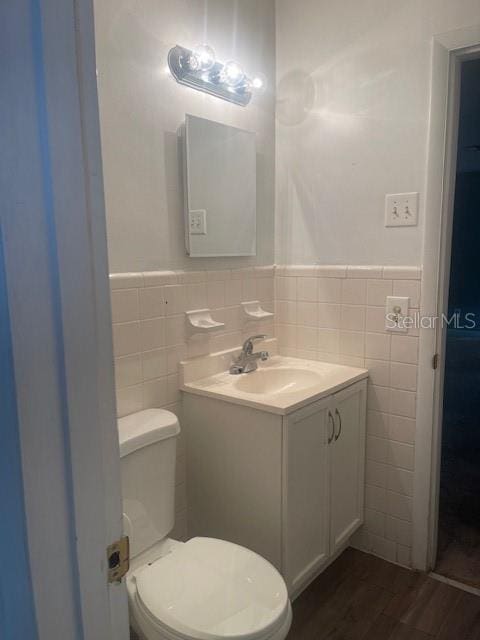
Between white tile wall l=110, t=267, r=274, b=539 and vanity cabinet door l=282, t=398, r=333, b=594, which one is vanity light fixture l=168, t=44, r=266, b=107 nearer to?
white tile wall l=110, t=267, r=274, b=539

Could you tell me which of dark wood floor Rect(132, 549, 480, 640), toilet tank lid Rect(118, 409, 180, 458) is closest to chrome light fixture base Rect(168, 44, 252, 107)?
toilet tank lid Rect(118, 409, 180, 458)

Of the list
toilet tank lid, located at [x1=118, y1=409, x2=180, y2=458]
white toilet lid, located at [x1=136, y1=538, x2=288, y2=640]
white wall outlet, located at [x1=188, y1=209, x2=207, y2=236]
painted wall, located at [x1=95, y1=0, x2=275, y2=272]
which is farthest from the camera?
white wall outlet, located at [x1=188, y1=209, x2=207, y2=236]

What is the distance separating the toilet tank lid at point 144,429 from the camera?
144cm

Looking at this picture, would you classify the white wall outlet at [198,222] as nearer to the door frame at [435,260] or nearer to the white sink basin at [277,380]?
the white sink basin at [277,380]

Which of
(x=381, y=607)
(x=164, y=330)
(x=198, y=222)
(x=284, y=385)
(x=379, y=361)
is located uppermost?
(x=198, y=222)

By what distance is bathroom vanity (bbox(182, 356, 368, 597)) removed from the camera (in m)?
1.64

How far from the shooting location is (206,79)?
71.5 inches

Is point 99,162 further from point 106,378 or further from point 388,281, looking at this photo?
point 388,281

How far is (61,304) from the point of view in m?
0.53

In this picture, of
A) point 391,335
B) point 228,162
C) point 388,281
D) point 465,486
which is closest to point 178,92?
point 228,162

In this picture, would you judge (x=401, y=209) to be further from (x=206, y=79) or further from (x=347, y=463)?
(x=347, y=463)

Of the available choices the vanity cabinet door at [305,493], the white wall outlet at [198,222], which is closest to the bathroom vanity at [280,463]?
the vanity cabinet door at [305,493]

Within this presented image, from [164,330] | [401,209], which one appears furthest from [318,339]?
[164,330]

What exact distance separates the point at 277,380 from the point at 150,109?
1.22 meters
